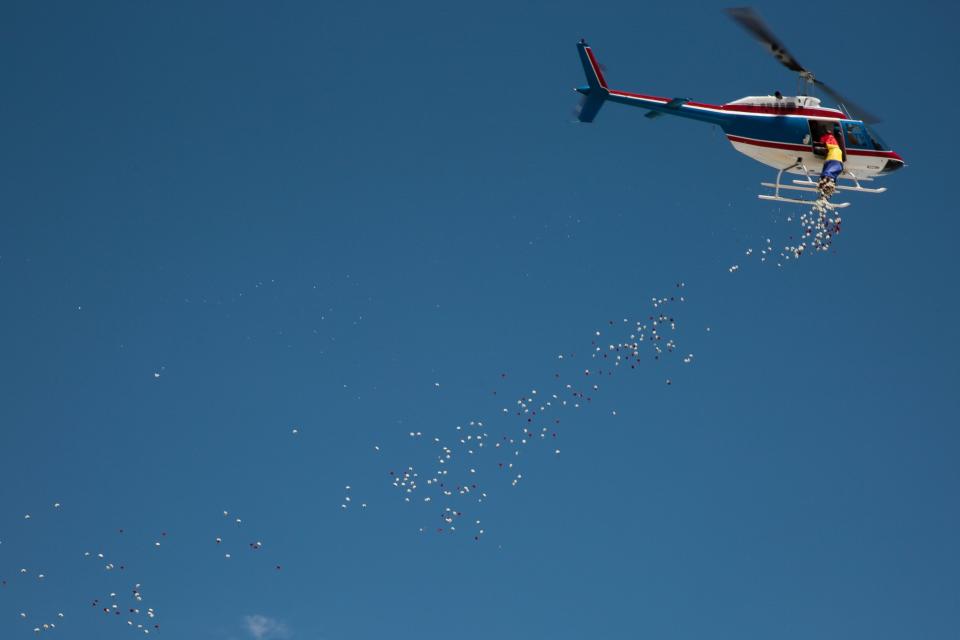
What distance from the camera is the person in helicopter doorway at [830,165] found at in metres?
41.7

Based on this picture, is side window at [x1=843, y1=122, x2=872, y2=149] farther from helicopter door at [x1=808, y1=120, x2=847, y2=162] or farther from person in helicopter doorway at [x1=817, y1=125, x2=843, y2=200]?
person in helicopter doorway at [x1=817, y1=125, x2=843, y2=200]

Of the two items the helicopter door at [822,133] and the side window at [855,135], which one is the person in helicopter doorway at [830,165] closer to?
the helicopter door at [822,133]

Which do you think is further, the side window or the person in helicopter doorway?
the side window

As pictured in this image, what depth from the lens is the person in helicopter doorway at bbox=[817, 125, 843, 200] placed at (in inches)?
1642

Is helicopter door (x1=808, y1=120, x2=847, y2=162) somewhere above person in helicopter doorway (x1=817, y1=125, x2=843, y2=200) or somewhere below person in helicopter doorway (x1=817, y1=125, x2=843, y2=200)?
above

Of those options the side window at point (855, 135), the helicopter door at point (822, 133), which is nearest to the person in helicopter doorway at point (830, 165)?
the helicopter door at point (822, 133)

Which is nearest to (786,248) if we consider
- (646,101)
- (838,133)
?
(838,133)

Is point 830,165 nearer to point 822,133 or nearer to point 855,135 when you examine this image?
point 822,133

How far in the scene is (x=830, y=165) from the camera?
4241 cm

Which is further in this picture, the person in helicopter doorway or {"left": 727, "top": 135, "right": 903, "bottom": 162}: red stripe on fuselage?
{"left": 727, "top": 135, "right": 903, "bottom": 162}: red stripe on fuselage

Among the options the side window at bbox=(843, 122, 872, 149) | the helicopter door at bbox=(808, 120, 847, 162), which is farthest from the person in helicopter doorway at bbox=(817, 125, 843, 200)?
the side window at bbox=(843, 122, 872, 149)

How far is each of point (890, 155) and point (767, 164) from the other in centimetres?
424

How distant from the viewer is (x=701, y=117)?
45.9 m

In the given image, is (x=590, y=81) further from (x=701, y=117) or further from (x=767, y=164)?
(x=767, y=164)
